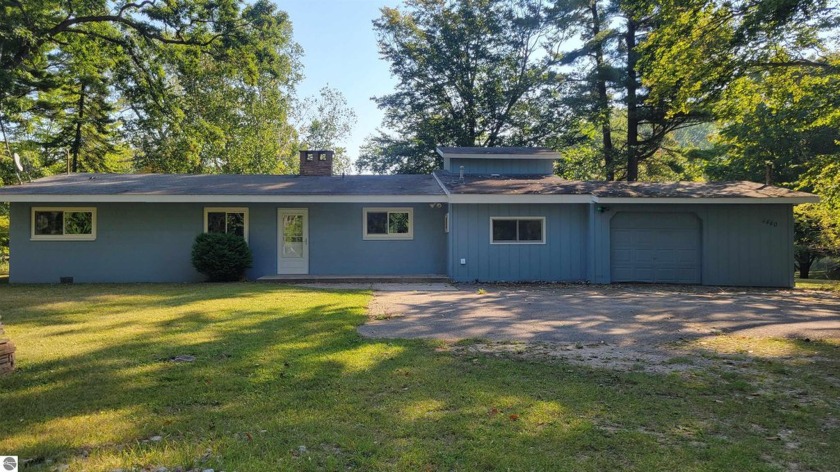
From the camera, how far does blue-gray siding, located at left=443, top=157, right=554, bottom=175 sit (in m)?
17.5

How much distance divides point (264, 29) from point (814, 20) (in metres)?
16.2

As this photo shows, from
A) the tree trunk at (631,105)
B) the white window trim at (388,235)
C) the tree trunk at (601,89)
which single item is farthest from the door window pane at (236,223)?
Answer: the tree trunk at (631,105)

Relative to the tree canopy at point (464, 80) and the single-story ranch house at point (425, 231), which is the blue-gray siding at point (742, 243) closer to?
the single-story ranch house at point (425, 231)

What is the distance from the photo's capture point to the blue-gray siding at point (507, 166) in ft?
57.4

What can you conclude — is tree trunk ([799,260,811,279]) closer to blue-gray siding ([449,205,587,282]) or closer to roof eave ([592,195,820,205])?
roof eave ([592,195,820,205])

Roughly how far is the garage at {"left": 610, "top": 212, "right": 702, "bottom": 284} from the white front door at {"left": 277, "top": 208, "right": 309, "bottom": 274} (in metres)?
8.94

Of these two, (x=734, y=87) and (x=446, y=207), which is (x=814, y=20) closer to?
(x=734, y=87)

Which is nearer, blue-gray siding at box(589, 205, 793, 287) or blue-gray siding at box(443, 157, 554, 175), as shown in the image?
blue-gray siding at box(589, 205, 793, 287)

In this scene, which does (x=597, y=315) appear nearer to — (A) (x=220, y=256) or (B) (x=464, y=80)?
(A) (x=220, y=256)

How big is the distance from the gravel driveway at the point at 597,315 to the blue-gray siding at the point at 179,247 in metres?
2.85

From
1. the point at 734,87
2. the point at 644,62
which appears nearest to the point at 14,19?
the point at 644,62

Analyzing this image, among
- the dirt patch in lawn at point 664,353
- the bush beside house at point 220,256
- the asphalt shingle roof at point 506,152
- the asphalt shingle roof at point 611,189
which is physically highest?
the asphalt shingle roof at point 506,152

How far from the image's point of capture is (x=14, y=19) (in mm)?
14812

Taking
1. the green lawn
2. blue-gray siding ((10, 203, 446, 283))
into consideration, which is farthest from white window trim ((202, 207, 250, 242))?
the green lawn
